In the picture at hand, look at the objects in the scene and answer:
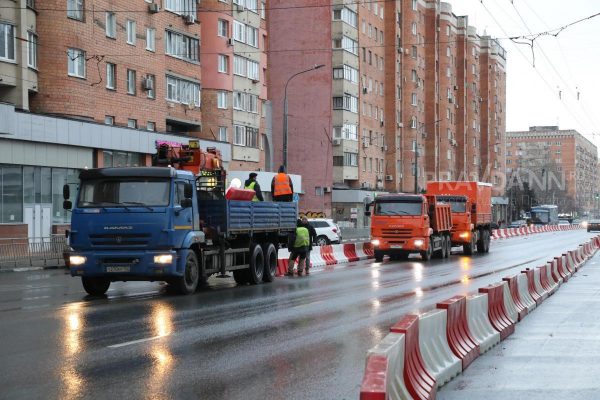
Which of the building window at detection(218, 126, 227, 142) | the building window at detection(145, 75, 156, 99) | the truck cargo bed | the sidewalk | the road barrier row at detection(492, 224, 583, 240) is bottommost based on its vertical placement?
the road barrier row at detection(492, 224, 583, 240)

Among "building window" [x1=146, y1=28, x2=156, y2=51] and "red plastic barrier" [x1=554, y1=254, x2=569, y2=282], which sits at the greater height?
"building window" [x1=146, y1=28, x2=156, y2=51]

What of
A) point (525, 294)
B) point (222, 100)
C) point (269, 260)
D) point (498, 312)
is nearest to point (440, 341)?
point (498, 312)

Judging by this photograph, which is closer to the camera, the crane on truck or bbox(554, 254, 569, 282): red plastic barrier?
the crane on truck

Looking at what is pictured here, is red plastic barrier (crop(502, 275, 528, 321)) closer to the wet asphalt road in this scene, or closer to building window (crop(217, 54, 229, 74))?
the wet asphalt road

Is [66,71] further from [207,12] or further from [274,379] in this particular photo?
[274,379]

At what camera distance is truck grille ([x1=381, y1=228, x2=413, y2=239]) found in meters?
33.0

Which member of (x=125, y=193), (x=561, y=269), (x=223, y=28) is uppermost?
(x=223, y=28)

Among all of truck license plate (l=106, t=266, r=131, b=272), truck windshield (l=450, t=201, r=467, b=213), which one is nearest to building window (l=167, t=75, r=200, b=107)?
truck windshield (l=450, t=201, r=467, b=213)

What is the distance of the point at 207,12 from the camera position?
5488 cm

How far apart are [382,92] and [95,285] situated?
230ft

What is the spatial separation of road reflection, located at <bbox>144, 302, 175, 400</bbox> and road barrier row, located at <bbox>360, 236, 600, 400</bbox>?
213cm

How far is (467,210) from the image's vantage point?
129ft

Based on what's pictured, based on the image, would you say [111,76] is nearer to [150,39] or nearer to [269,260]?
[150,39]

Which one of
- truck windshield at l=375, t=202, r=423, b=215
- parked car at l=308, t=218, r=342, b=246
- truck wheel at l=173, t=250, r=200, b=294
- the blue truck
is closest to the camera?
the blue truck
